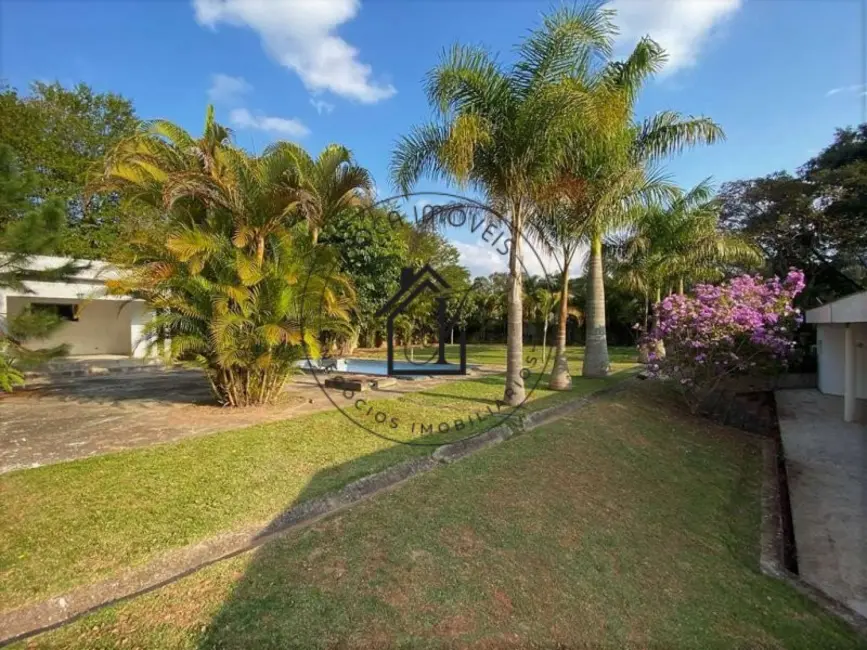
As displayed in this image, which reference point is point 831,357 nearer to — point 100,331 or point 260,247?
point 260,247

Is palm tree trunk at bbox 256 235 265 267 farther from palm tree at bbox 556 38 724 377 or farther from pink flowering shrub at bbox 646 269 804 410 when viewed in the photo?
pink flowering shrub at bbox 646 269 804 410

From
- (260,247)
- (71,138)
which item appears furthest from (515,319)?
(71,138)

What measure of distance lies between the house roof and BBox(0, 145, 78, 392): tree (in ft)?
53.7

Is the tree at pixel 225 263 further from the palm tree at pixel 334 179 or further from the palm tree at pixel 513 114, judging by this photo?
the palm tree at pixel 513 114

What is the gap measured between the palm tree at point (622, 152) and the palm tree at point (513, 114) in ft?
2.06

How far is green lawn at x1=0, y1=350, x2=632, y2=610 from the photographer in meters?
3.58

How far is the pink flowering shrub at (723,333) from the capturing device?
10508mm

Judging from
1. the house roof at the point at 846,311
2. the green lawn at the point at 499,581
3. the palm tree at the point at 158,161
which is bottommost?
the green lawn at the point at 499,581

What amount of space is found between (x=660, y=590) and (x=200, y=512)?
4244 mm

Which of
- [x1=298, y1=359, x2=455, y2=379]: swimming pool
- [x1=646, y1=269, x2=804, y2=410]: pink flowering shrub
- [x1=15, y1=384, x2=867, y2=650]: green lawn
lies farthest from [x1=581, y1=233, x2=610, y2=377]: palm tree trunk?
[x1=15, y1=384, x2=867, y2=650]: green lawn

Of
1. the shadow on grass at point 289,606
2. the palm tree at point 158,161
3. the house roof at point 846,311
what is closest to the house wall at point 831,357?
the house roof at point 846,311

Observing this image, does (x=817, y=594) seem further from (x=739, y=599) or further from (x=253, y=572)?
(x=253, y=572)

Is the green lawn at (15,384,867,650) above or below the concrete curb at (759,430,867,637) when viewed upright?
above

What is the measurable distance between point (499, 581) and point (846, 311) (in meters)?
10.5
